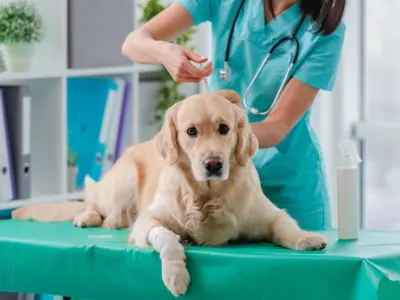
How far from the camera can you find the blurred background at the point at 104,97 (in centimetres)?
297

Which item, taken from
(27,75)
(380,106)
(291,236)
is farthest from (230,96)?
(380,106)

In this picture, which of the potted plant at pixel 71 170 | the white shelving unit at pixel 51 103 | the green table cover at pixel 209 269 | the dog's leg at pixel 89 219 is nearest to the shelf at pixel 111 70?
the white shelving unit at pixel 51 103

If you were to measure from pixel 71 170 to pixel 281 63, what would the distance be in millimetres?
1259

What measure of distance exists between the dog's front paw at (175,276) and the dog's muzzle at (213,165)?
0.18m

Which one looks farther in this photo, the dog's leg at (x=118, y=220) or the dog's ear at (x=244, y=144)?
the dog's leg at (x=118, y=220)

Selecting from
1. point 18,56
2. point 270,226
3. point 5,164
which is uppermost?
point 18,56

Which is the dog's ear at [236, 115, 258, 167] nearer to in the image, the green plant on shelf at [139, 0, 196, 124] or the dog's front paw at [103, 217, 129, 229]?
the dog's front paw at [103, 217, 129, 229]

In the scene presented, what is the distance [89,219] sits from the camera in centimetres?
218

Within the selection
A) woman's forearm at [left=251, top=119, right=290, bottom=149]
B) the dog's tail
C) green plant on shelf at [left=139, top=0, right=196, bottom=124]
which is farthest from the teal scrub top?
green plant on shelf at [left=139, top=0, right=196, bottom=124]

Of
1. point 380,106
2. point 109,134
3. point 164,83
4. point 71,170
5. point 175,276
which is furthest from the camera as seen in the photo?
point 380,106

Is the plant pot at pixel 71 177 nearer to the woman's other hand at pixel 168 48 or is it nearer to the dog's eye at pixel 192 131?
the woman's other hand at pixel 168 48

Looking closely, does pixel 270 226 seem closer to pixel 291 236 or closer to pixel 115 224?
pixel 291 236

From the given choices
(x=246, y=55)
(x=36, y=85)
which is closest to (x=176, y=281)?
(x=246, y=55)

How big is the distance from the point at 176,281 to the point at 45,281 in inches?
14.4
